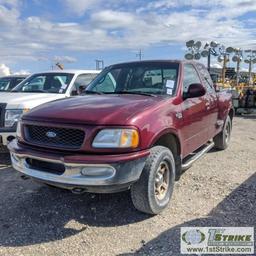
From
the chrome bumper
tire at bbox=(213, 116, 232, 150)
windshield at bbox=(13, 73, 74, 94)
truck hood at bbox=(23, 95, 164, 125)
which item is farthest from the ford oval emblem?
tire at bbox=(213, 116, 232, 150)

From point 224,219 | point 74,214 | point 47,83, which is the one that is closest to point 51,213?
point 74,214

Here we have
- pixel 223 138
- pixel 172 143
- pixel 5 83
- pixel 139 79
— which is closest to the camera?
pixel 172 143

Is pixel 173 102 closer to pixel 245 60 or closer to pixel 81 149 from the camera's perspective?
pixel 81 149

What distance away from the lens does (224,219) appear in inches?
158

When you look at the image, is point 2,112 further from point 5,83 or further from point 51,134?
point 5,83

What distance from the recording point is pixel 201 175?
565 centimetres

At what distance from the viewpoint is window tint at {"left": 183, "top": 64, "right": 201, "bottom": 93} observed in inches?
197

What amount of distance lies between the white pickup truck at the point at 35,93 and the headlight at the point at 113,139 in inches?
102

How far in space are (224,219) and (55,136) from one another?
2161 millimetres

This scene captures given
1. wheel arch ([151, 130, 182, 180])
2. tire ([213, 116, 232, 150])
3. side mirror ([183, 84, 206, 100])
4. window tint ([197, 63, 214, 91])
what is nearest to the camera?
wheel arch ([151, 130, 182, 180])

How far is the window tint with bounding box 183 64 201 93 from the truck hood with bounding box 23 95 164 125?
796 millimetres

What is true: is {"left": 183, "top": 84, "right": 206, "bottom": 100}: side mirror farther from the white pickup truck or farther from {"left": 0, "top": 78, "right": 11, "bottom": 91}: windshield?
{"left": 0, "top": 78, "right": 11, "bottom": 91}: windshield

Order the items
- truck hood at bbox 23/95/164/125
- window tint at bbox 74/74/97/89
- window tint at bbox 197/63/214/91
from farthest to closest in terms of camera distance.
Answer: window tint at bbox 74/74/97/89 < window tint at bbox 197/63/214/91 < truck hood at bbox 23/95/164/125

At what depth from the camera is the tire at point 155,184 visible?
3766 millimetres
